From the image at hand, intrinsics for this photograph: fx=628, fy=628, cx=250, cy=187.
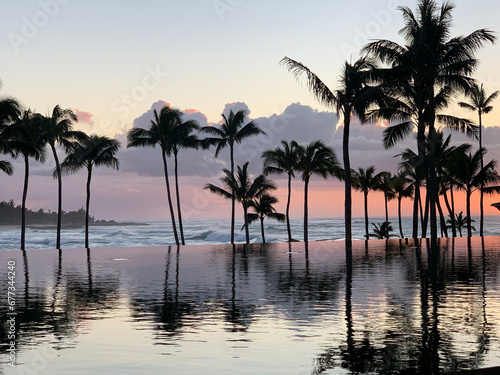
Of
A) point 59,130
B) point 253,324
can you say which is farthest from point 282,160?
point 253,324

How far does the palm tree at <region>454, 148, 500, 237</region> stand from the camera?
56.8 m

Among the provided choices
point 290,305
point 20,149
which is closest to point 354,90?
point 20,149

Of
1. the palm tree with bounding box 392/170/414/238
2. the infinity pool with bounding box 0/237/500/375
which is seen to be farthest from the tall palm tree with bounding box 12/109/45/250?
the palm tree with bounding box 392/170/414/238

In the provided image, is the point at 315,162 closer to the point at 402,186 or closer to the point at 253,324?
the point at 402,186

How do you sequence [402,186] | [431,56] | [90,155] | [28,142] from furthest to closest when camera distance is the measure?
[402,186] → [90,155] → [28,142] → [431,56]

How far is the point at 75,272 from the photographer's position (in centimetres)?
2266

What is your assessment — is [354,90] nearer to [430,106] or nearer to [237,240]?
[430,106]

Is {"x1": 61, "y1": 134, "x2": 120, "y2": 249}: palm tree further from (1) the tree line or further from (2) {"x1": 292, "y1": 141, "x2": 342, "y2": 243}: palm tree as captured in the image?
(2) {"x1": 292, "y1": 141, "x2": 342, "y2": 243}: palm tree

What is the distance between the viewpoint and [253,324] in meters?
10.5

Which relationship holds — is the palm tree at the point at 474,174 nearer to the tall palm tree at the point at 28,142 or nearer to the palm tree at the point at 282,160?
the palm tree at the point at 282,160

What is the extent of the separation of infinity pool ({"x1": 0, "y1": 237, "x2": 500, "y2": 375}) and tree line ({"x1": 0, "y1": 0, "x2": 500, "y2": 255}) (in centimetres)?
1927

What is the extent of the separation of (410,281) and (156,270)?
31.7 feet

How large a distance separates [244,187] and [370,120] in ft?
61.6

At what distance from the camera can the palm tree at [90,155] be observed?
169 ft
